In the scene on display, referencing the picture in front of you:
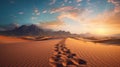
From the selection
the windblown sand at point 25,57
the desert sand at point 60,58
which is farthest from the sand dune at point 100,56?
the windblown sand at point 25,57

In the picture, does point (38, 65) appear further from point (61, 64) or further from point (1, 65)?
point (1, 65)

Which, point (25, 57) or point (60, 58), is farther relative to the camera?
point (25, 57)

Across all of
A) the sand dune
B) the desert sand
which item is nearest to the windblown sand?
the desert sand

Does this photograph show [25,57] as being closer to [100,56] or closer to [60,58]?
[60,58]

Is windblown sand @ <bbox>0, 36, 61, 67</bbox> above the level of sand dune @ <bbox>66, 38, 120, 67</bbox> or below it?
above

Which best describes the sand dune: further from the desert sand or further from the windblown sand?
the windblown sand

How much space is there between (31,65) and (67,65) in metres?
1.85

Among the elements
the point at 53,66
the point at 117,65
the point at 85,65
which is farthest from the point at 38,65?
the point at 117,65

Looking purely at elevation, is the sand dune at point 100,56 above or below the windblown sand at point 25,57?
below

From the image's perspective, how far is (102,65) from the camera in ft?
20.1

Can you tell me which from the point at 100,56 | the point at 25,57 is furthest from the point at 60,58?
the point at 100,56

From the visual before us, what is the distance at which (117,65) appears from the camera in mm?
6180

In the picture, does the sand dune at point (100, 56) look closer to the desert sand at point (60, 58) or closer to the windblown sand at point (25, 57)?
the desert sand at point (60, 58)

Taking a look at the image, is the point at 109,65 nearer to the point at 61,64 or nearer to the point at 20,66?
the point at 61,64
